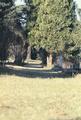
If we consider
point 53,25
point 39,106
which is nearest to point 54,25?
point 53,25

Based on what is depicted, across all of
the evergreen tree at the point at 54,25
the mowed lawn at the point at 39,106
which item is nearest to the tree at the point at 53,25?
the evergreen tree at the point at 54,25

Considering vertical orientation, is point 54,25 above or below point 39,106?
above

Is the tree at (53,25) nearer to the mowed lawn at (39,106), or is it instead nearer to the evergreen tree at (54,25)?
the evergreen tree at (54,25)

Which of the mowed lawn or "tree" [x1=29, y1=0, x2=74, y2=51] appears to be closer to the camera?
the mowed lawn

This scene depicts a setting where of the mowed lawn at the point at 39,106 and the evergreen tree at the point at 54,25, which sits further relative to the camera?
the evergreen tree at the point at 54,25

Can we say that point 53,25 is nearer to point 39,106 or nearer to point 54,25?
point 54,25

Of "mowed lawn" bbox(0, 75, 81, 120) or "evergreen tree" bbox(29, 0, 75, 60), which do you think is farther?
"evergreen tree" bbox(29, 0, 75, 60)

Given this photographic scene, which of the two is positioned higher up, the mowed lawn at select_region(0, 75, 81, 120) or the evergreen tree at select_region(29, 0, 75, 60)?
the evergreen tree at select_region(29, 0, 75, 60)

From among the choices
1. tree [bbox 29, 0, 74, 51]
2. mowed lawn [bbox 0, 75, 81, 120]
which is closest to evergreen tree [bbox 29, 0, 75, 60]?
tree [bbox 29, 0, 74, 51]

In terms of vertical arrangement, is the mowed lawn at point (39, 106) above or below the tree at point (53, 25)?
below

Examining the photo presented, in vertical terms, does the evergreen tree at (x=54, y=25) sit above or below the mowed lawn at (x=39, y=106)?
above

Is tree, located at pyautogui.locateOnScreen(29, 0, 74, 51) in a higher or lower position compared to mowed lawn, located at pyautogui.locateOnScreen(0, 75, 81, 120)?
higher

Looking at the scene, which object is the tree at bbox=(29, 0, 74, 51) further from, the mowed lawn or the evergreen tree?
the mowed lawn

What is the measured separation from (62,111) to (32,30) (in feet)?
95.1
